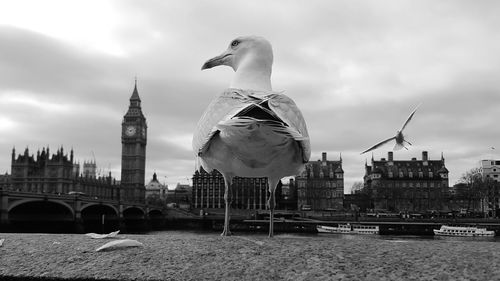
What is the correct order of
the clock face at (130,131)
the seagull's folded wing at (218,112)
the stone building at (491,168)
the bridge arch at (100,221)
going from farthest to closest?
the clock face at (130,131), the stone building at (491,168), the bridge arch at (100,221), the seagull's folded wing at (218,112)

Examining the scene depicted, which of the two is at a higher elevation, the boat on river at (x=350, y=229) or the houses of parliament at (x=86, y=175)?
the houses of parliament at (x=86, y=175)

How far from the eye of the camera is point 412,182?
3570 inches

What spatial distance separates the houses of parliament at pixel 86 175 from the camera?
91062 mm

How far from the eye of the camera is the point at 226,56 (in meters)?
6.14

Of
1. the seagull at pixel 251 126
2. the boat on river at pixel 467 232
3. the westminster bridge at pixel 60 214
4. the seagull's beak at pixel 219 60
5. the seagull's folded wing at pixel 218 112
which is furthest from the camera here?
the westminster bridge at pixel 60 214

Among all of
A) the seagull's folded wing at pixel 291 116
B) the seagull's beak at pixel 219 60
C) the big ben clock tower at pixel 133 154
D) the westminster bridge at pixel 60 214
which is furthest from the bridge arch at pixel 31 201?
the big ben clock tower at pixel 133 154

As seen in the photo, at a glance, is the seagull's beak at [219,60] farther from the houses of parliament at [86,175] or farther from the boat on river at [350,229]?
the houses of parliament at [86,175]

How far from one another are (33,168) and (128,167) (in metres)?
30.4

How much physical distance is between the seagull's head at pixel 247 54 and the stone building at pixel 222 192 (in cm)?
8745

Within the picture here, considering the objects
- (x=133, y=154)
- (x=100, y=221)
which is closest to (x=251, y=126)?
(x=100, y=221)

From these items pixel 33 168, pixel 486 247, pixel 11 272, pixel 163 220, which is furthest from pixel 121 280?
pixel 33 168

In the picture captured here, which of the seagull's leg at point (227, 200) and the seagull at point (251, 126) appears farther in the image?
the seagull's leg at point (227, 200)

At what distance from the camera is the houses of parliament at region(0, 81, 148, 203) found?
91.1 m

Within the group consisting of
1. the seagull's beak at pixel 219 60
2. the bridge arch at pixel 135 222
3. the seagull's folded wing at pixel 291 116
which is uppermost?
the seagull's beak at pixel 219 60
